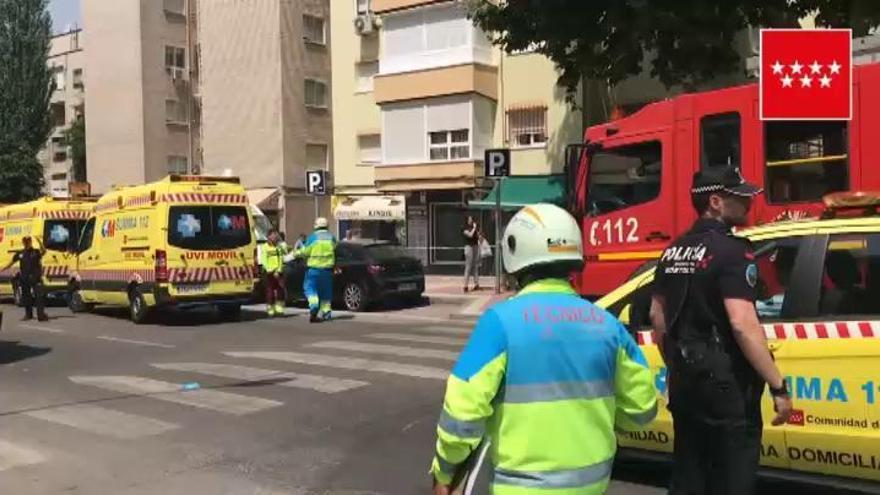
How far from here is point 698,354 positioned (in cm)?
408

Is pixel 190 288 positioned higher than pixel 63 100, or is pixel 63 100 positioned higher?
pixel 63 100

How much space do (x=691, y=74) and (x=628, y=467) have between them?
38.0ft

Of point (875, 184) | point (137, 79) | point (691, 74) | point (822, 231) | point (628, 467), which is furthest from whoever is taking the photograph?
point (137, 79)

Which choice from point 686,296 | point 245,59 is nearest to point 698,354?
point 686,296

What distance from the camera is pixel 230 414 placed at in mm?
8617

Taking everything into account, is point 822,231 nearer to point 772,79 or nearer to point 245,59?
point 772,79

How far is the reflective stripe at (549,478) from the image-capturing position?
2.66 meters

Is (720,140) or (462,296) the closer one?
(720,140)

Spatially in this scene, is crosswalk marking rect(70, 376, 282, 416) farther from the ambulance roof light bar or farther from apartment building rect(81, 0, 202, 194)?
apartment building rect(81, 0, 202, 194)

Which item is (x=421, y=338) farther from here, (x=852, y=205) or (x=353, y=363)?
(x=852, y=205)

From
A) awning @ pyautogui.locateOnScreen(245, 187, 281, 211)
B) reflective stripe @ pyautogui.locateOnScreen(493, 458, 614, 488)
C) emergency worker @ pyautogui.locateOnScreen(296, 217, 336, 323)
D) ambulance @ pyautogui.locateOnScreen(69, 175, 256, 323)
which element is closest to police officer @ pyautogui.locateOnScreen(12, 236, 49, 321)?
ambulance @ pyautogui.locateOnScreen(69, 175, 256, 323)

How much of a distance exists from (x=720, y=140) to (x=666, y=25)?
247 inches

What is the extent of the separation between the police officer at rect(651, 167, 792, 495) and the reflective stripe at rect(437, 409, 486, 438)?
1698 mm

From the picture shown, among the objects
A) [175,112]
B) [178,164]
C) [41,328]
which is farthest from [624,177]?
[175,112]
